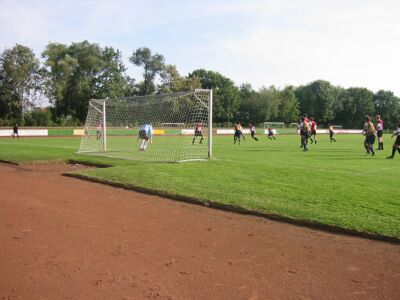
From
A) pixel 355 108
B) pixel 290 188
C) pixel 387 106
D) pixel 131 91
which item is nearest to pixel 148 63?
pixel 131 91

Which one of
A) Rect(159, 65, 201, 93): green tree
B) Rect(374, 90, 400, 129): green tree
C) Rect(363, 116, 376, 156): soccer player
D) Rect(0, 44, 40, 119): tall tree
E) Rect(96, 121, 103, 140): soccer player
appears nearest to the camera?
Rect(363, 116, 376, 156): soccer player

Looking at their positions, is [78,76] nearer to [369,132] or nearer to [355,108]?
[369,132]

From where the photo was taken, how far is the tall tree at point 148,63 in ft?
282

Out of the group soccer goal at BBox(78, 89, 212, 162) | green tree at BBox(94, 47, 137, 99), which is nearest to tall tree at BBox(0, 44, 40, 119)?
green tree at BBox(94, 47, 137, 99)

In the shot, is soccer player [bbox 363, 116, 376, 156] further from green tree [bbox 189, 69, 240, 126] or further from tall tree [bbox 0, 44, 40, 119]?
green tree [bbox 189, 69, 240, 126]

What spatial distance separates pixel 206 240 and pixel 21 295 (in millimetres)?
2853

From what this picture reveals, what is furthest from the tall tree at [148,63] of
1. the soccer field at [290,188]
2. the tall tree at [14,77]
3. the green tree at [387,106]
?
the soccer field at [290,188]

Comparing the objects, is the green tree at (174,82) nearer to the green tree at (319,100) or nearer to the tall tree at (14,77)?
the tall tree at (14,77)

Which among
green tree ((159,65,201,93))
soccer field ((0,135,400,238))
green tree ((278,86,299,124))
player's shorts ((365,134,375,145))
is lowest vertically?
soccer field ((0,135,400,238))

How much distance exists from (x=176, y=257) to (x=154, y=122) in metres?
18.4

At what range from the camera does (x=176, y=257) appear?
5492mm

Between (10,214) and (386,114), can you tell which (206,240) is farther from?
(386,114)

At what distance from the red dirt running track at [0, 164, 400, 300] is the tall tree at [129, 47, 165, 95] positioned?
79.4 m

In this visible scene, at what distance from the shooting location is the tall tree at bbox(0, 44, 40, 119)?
5744 centimetres
